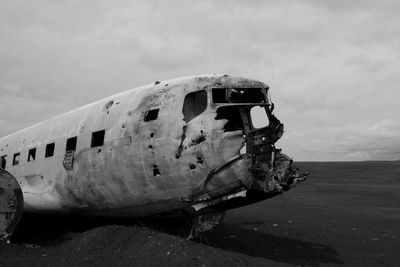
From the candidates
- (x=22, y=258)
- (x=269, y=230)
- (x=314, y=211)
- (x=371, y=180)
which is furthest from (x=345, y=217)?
(x=371, y=180)

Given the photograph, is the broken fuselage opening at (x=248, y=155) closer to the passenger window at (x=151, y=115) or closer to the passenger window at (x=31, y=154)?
the passenger window at (x=151, y=115)

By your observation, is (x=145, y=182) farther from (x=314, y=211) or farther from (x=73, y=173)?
(x=314, y=211)

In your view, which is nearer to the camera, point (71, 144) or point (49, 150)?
point (71, 144)

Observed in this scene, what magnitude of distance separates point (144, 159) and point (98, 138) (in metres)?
2.40

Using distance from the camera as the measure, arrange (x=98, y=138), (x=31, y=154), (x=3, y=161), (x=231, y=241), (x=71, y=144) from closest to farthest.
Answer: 1. (x=98, y=138)
2. (x=71, y=144)
3. (x=231, y=241)
4. (x=31, y=154)
5. (x=3, y=161)

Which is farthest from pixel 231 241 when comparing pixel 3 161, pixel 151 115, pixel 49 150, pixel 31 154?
pixel 3 161

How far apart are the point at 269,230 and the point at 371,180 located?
Result: 40.4 meters

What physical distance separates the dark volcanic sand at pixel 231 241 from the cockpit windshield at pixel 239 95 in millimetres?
3741

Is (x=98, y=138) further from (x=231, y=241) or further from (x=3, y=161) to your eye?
(x=3, y=161)

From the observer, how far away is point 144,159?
10586mm

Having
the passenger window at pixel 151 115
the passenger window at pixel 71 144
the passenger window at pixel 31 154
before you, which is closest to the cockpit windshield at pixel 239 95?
the passenger window at pixel 151 115

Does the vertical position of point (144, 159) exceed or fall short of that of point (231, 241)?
it exceeds it

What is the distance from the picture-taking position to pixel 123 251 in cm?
1038

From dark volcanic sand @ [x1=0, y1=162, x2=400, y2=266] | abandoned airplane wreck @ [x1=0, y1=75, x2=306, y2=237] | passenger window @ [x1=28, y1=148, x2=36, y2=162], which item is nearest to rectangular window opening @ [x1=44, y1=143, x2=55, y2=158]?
abandoned airplane wreck @ [x1=0, y1=75, x2=306, y2=237]
